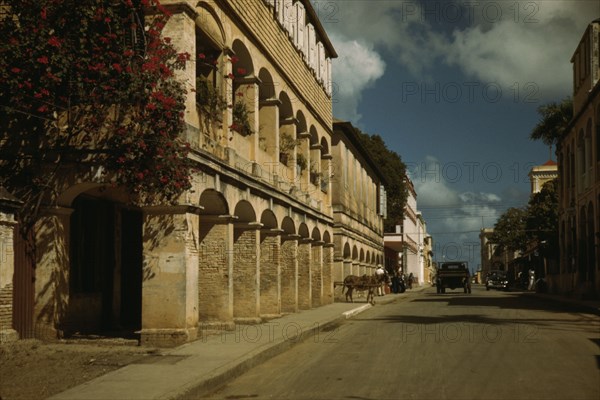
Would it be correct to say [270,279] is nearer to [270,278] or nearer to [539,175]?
[270,278]

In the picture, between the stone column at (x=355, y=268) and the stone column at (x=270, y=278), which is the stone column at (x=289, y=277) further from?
the stone column at (x=355, y=268)

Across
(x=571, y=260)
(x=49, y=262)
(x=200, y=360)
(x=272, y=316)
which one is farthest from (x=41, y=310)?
(x=571, y=260)

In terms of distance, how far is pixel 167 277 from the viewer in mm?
14156

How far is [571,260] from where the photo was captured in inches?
1635

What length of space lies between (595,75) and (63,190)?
92.1 feet

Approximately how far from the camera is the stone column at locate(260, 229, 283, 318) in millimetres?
21516

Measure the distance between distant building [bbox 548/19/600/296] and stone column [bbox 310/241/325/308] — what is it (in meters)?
12.1

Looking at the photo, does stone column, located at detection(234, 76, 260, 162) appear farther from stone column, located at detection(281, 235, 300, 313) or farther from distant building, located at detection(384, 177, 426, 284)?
distant building, located at detection(384, 177, 426, 284)

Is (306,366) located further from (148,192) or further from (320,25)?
(320,25)

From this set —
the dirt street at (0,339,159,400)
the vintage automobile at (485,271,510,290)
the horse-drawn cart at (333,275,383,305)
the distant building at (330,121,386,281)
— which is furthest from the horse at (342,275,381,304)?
the vintage automobile at (485,271,510,290)

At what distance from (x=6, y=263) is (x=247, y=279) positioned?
7.50 metres

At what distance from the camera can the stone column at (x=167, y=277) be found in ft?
46.1

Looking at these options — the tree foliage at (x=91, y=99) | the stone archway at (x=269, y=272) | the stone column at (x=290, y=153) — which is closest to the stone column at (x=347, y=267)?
the stone column at (x=290, y=153)

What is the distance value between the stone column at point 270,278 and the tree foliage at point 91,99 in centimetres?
802
